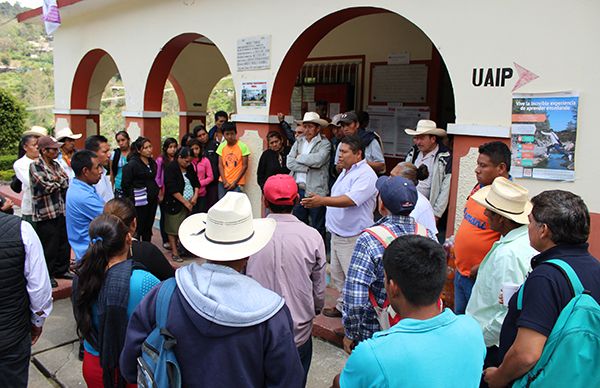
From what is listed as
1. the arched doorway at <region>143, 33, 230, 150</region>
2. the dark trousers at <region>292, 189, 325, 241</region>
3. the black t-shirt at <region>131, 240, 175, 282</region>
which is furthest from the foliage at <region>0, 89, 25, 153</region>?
the black t-shirt at <region>131, 240, 175, 282</region>

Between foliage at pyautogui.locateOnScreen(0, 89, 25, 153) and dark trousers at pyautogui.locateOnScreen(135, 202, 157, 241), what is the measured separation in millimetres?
13404

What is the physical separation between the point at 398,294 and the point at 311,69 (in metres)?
8.82

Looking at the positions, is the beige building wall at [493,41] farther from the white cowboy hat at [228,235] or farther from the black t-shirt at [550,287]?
the white cowboy hat at [228,235]

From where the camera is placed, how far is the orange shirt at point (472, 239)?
10.7 ft

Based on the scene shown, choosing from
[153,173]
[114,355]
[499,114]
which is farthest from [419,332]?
[153,173]

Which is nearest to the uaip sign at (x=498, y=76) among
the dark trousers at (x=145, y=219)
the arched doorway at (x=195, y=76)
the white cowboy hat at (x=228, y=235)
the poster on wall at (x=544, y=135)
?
the poster on wall at (x=544, y=135)

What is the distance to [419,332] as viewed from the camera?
5.15 feet

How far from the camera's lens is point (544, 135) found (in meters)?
4.23

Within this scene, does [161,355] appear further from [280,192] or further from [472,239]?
[472,239]

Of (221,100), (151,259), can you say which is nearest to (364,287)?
(151,259)

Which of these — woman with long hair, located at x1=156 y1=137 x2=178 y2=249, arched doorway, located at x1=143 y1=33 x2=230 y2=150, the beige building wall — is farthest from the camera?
arched doorway, located at x1=143 y1=33 x2=230 y2=150

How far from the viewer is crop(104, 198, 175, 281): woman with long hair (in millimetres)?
2809

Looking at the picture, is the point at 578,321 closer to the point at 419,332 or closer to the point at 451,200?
the point at 419,332

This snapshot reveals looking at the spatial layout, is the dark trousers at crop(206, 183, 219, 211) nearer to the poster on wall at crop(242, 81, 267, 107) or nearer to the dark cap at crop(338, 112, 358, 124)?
the poster on wall at crop(242, 81, 267, 107)
